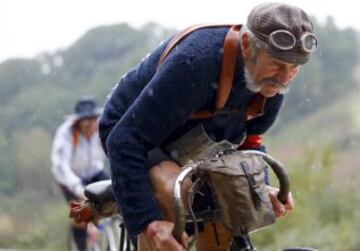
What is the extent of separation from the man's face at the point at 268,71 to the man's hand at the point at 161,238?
0.63 meters

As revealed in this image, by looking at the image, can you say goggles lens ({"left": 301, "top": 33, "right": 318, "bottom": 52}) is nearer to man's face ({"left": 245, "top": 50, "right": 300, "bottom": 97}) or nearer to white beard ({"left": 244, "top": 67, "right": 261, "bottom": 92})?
man's face ({"left": 245, "top": 50, "right": 300, "bottom": 97})

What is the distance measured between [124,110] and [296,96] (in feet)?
62.1

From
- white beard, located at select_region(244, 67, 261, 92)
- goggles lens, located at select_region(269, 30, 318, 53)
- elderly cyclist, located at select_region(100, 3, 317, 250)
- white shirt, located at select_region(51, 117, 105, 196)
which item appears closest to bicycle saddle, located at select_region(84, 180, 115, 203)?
elderly cyclist, located at select_region(100, 3, 317, 250)

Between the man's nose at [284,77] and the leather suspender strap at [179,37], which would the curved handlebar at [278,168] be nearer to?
the man's nose at [284,77]

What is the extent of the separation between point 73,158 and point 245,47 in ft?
17.8

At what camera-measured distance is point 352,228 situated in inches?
404

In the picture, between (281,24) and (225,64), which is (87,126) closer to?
(225,64)

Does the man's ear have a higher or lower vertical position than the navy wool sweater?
higher

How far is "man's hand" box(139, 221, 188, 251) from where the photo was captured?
10.8 feet

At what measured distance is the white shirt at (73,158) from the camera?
853cm

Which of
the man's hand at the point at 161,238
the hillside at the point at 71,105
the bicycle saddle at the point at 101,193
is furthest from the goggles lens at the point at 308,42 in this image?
the hillside at the point at 71,105

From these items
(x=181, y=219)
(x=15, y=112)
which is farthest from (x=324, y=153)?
(x=15, y=112)

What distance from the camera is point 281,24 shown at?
3324 mm

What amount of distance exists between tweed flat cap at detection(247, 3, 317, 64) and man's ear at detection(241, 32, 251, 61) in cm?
4
